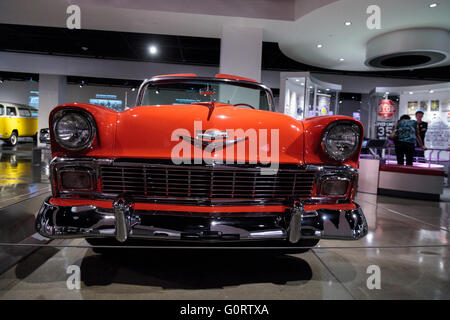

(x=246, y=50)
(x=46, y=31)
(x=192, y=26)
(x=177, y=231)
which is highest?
(x=46, y=31)

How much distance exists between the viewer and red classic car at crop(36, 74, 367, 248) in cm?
149

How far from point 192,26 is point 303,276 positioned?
6.55 metres

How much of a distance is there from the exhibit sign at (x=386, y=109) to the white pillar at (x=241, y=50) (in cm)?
661

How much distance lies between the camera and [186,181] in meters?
1.59

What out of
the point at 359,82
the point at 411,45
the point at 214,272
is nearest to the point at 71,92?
the point at 359,82

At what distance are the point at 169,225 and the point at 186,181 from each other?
267 millimetres

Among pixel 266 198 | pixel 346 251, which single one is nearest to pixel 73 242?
pixel 266 198

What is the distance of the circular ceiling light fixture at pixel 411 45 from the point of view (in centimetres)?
686

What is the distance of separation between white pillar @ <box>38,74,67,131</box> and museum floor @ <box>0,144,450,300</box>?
1163 cm

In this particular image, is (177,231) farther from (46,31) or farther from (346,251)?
(46,31)

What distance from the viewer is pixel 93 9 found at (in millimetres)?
6230

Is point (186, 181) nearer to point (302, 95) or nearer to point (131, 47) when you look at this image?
point (302, 95)

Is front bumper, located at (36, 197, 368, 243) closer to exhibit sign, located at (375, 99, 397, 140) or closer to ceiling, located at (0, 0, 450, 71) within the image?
ceiling, located at (0, 0, 450, 71)

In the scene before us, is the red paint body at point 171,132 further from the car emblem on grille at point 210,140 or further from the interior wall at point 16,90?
the interior wall at point 16,90
